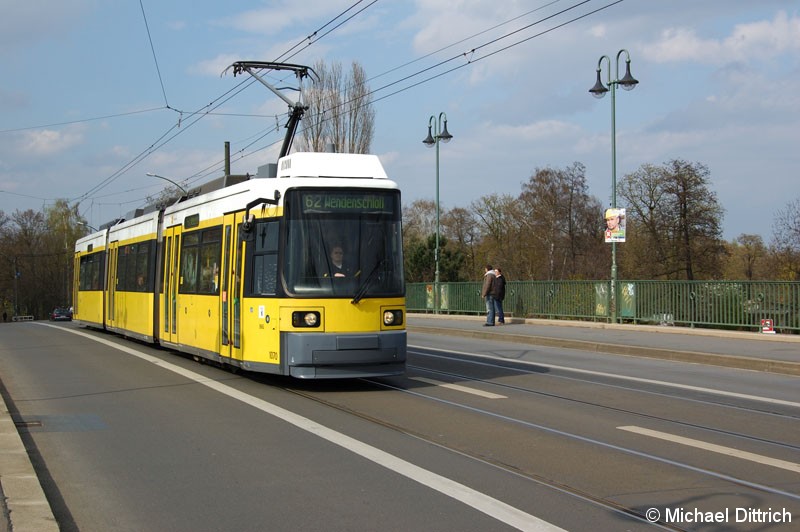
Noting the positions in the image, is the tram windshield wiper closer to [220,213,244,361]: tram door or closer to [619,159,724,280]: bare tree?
[220,213,244,361]: tram door

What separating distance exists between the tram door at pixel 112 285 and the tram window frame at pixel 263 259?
41.7 feet

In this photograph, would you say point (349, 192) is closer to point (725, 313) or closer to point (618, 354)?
point (618, 354)

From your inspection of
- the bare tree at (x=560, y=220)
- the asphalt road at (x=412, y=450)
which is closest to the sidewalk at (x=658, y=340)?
the asphalt road at (x=412, y=450)

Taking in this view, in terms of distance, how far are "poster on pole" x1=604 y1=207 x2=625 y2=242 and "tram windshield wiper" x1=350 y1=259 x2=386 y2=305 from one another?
15.3 m

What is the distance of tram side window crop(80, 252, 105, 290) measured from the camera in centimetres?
2664

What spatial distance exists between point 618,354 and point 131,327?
→ 11.9 meters

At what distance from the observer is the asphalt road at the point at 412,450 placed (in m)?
5.98

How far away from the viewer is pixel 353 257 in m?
12.0

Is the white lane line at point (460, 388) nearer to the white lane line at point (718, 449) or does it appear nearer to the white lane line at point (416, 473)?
the white lane line at point (718, 449)

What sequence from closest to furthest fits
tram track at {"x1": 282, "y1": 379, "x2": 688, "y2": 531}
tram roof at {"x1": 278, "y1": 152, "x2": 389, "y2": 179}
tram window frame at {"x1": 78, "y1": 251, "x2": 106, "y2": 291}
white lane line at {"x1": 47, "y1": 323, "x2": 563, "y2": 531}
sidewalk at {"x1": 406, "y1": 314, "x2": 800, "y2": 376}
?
white lane line at {"x1": 47, "y1": 323, "x2": 563, "y2": 531} < tram track at {"x1": 282, "y1": 379, "x2": 688, "y2": 531} < tram roof at {"x1": 278, "y1": 152, "x2": 389, "y2": 179} < sidewalk at {"x1": 406, "y1": 314, "x2": 800, "y2": 376} < tram window frame at {"x1": 78, "y1": 251, "x2": 106, "y2": 291}

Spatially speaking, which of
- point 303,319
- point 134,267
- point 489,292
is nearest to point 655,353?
point 489,292

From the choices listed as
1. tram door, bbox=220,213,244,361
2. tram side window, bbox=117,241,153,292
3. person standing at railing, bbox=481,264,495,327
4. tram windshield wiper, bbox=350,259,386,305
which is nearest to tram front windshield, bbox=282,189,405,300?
tram windshield wiper, bbox=350,259,386,305

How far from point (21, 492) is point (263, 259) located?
648 cm

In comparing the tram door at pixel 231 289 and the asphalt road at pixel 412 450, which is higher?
the tram door at pixel 231 289
